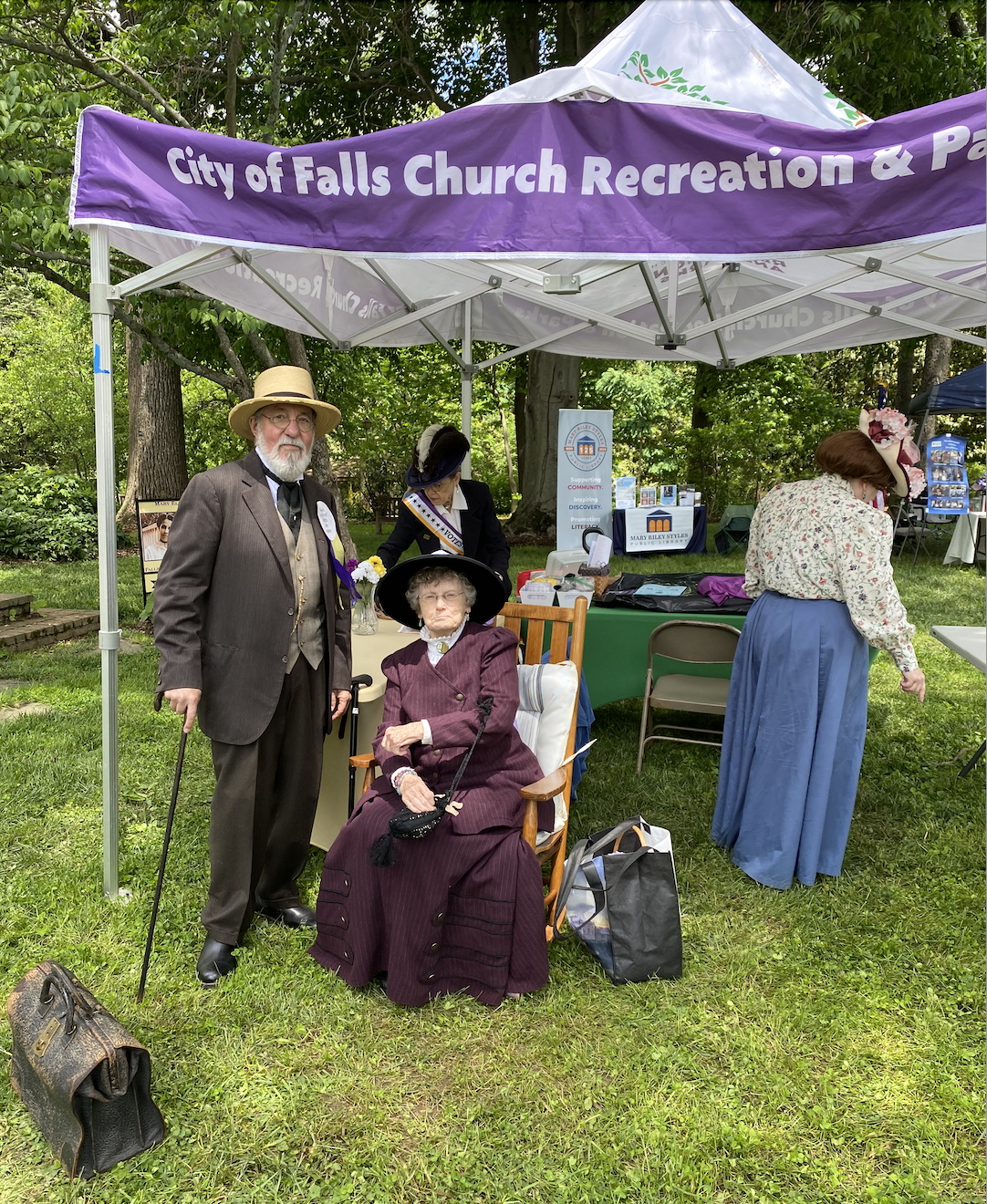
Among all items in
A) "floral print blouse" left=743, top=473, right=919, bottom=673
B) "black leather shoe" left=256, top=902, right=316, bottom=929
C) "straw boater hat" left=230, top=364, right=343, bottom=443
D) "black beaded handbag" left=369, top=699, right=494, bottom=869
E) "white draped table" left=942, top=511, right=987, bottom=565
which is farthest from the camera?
"white draped table" left=942, top=511, right=987, bottom=565

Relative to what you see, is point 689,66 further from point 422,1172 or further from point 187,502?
point 422,1172

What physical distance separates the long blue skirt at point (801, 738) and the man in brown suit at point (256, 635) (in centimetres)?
170

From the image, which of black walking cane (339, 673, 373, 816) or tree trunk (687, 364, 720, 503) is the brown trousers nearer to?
black walking cane (339, 673, 373, 816)

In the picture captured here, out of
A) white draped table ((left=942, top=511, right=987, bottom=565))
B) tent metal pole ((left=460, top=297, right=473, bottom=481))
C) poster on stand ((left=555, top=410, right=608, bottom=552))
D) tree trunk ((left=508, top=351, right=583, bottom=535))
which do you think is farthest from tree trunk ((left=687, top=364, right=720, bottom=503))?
tent metal pole ((left=460, top=297, right=473, bottom=481))

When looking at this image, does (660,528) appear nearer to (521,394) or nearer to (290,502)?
(521,394)

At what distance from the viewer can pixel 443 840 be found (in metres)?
2.72

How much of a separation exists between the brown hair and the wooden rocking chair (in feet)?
3.69

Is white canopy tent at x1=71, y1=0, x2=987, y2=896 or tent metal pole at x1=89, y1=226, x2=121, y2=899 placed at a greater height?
white canopy tent at x1=71, y1=0, x2=987, y2=896

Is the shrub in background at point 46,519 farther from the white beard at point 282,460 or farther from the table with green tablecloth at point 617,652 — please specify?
the white beard at point 282,460

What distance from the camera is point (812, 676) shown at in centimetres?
345

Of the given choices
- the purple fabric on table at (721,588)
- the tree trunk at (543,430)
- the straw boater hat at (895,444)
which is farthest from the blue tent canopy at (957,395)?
the straw boater hat at (895,444)

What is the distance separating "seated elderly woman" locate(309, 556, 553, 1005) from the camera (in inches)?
106

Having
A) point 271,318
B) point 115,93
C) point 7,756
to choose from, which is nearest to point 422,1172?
point 7,756

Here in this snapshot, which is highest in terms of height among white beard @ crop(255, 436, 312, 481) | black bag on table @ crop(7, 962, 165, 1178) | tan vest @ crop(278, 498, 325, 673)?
white beard @ crop(255, 436, 312, 481)
